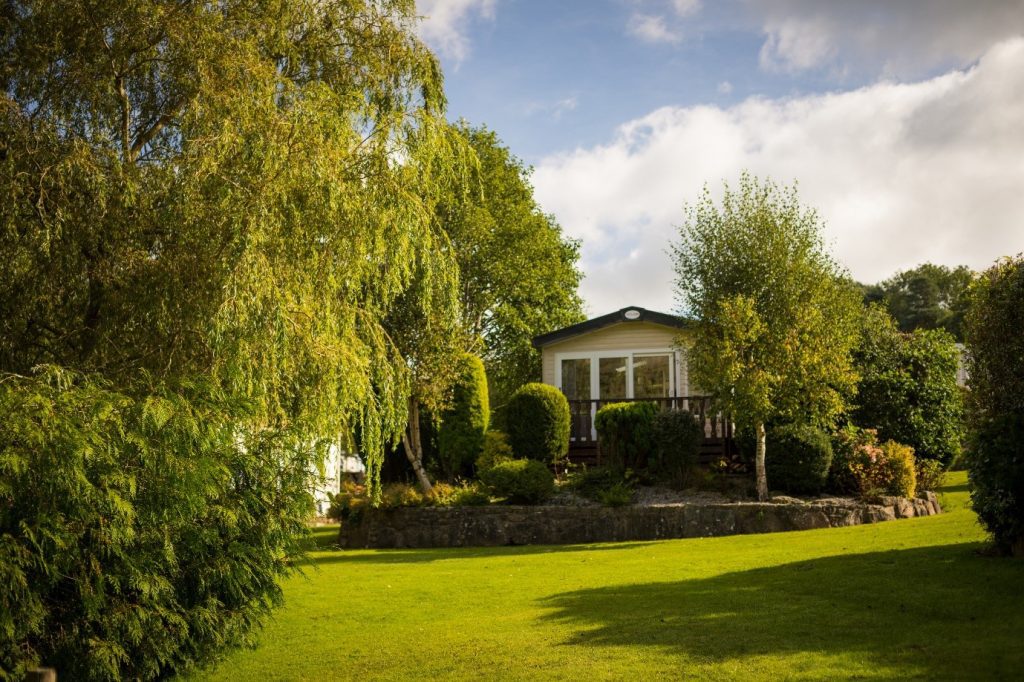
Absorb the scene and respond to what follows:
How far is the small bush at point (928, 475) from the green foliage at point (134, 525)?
13.5 m

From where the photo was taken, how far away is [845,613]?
341 inches

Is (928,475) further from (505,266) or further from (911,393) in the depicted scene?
(505,266)

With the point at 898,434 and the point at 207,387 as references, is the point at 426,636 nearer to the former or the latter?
the point at 207,387

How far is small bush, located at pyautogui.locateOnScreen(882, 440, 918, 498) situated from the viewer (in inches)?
673

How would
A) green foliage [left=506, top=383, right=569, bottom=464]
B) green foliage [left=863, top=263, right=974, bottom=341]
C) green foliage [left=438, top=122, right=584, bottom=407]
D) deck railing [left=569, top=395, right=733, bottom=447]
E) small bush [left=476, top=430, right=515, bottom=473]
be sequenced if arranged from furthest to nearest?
1. green foliage [left=863, top=263, right=974, bottom=341]
2. green foliage [left=438, top=122, right=584, bottom=407]
3. deck railing [left=569, top=395, right=733, bottom=447]
4. green foliage [left=506, top=383, right=569, bottom=464]
5. small bush [left=476, top=430, right=515, bottom=473]

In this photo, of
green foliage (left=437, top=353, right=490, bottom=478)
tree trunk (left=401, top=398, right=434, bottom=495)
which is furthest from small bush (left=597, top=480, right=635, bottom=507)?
tree trunk (left=401, top=398, right=434, bottom=495)

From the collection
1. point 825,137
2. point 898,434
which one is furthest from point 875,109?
point 898,434

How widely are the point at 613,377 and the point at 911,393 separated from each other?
26.9 feet

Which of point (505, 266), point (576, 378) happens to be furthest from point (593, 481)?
point (505, 266)

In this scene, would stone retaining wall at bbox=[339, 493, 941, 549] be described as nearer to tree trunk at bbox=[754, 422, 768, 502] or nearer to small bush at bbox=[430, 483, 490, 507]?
small bush at bbox=[430, 483, 490, 507]

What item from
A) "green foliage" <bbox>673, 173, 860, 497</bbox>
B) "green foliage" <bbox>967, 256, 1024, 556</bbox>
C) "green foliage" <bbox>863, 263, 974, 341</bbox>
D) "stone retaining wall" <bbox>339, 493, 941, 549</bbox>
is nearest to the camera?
"green foliage" <bbox>967, 256, 1024, 556</bbox>

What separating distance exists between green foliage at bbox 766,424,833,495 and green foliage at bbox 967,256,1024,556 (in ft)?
21.8

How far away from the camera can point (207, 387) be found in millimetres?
8711

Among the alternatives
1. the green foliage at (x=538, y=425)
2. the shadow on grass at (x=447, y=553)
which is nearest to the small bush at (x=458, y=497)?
the shadow on grass at (x=447, y=553)
